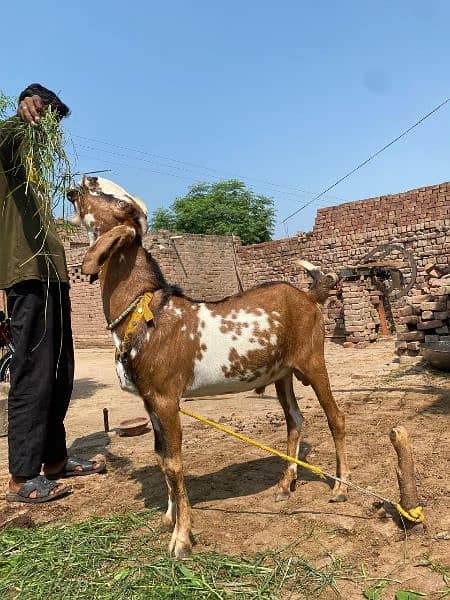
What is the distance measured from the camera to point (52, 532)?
3221mm

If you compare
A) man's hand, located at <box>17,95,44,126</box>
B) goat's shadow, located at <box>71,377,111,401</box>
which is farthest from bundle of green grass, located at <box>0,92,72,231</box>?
goat's shadow, located at <box>71,377,111,401</box>

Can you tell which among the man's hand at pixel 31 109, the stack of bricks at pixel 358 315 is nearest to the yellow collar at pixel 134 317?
the man's hand at pixel 31 109

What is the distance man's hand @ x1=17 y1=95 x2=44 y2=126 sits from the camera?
11.4ft

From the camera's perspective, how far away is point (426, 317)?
10.9 meters

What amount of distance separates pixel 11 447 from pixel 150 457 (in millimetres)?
1410

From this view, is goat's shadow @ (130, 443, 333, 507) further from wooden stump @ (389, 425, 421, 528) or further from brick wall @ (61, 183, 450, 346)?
brick wall @ (61, 183, 450, 346)

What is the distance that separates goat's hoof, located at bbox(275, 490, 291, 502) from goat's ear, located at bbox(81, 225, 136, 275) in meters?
2.01

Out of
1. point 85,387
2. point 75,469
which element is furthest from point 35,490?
point 85,387

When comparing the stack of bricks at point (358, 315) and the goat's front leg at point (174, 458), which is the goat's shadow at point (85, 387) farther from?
the stack of bricks at point (358, 315)

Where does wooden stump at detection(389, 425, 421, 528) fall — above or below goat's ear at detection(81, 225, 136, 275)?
below

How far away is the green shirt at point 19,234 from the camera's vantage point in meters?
3.91

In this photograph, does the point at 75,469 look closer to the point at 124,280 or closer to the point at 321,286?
the point at 124,280

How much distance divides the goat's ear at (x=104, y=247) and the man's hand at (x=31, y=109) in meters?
1.06

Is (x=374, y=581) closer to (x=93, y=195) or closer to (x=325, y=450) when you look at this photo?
(x=325, y=450)
